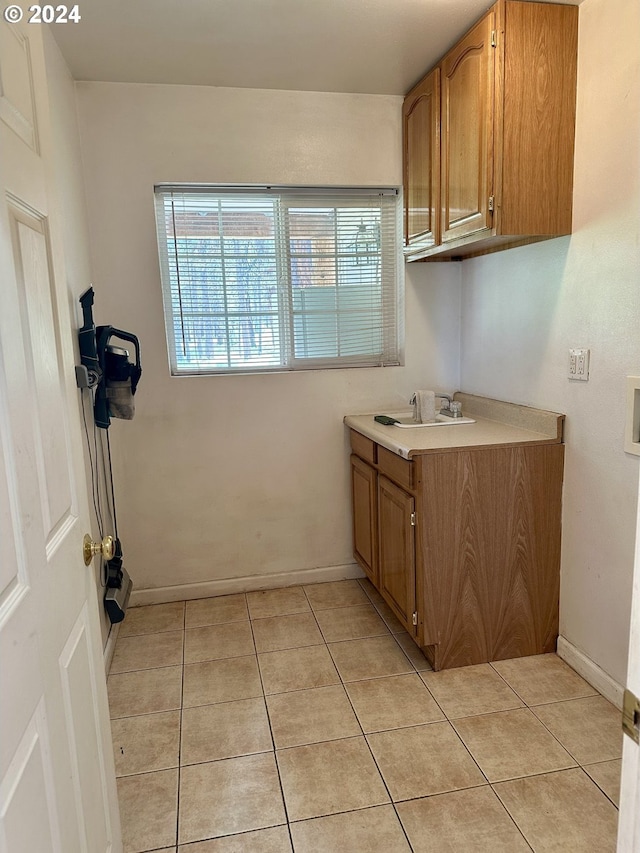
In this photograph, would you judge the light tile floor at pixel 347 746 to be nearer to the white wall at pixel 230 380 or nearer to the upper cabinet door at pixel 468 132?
the white wall at pixel 230 380

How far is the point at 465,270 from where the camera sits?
3.01m

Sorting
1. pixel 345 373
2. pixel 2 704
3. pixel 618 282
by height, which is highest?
pixel 618 282

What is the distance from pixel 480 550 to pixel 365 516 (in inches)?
29.2

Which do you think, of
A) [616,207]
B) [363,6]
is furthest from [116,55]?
[616,207]

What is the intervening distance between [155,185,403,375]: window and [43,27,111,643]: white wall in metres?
0.39

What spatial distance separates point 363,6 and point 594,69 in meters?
0.83

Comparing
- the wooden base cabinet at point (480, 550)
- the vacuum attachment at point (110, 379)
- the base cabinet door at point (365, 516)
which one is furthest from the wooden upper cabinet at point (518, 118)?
the vacuum attachment at point (110, 379)

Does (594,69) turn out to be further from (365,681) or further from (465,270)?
(365,681)

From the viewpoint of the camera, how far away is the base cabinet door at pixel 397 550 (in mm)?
2301

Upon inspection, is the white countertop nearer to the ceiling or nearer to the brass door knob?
the brass door knob

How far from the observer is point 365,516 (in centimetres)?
289

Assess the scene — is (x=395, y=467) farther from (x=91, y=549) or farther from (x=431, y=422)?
(x=91, y=549)

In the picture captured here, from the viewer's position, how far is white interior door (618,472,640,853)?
0.68 meters

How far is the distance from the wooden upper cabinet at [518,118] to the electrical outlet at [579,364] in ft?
1.49
